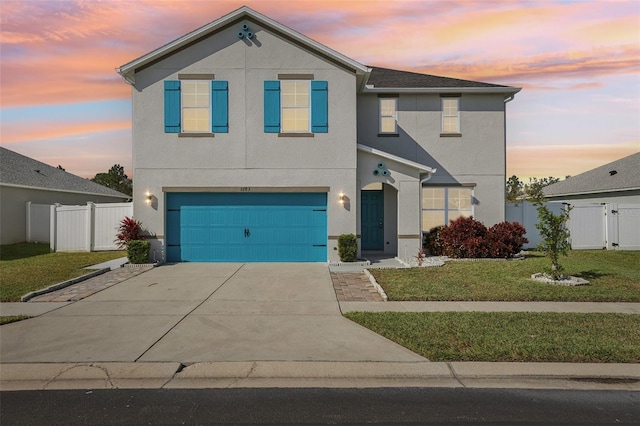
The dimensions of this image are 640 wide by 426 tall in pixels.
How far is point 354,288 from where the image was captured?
10805mm

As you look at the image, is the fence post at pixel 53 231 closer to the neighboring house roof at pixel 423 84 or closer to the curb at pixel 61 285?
the curb at pixel 61 285

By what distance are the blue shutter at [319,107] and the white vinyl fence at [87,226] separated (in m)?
8.83

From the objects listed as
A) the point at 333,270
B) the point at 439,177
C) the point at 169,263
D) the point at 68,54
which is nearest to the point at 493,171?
the point at 439,177

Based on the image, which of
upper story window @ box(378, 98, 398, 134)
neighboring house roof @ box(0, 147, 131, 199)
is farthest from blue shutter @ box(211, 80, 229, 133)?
neighboring house roof @ box(0, 147, 131, 199)

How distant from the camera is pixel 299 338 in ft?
22.4

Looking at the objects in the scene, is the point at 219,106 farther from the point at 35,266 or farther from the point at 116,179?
the point at 116,179

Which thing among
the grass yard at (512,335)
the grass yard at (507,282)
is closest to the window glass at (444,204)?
the grass yard at (507,282)

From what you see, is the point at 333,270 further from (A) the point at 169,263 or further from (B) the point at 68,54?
(B) the point at 68,54

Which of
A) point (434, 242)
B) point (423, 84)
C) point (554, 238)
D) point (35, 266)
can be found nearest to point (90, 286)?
point (35, 266)

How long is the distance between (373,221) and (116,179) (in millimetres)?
47007

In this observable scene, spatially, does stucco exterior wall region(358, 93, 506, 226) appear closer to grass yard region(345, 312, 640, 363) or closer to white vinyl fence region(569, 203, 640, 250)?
white vinyl fence region(569, 203, 640, 250)

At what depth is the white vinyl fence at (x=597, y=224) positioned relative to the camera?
60.1 ft

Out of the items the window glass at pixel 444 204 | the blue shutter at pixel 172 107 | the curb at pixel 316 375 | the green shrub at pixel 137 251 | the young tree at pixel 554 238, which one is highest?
the blue shutter at pixel 172 107

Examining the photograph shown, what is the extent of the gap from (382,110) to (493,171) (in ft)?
17.4
